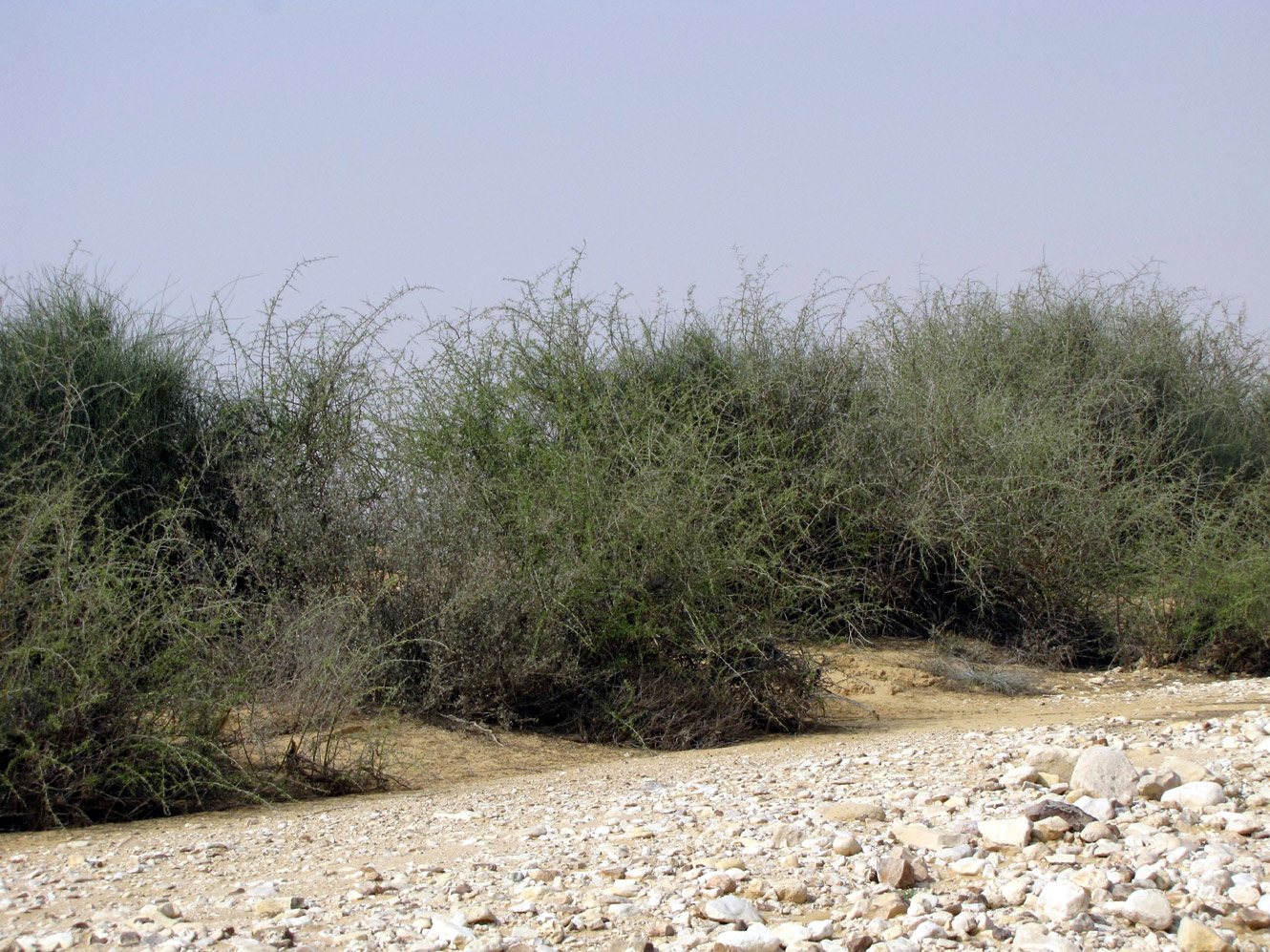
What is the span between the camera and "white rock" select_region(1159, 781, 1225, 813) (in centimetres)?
419

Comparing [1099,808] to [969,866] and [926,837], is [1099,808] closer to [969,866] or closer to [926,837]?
[926,837]

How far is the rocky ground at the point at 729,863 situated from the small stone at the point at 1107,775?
0.01 m

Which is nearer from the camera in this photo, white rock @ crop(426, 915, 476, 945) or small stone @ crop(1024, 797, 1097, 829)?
white rock @ crop(426, 915, 476, 945)

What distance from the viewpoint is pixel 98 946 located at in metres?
3.22

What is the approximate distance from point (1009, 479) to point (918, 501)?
2.78 ft

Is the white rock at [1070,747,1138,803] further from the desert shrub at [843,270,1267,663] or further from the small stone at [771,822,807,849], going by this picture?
the desert shrub at [843,270,1267,663]

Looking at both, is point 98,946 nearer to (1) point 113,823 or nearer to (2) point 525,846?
(2) point 525,846

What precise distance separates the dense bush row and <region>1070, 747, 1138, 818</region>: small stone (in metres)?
3.12

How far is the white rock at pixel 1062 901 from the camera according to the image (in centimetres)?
317

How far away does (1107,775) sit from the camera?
4.47 metres

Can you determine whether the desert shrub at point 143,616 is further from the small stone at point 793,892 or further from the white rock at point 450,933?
the small stone at point 793,892

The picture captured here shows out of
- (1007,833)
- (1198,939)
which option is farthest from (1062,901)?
(1007,833)

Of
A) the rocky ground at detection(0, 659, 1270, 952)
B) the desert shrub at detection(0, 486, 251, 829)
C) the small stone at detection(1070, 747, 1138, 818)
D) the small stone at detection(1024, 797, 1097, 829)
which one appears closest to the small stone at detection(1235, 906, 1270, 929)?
the rocky ground at detection(0, 659, 1270, 952)

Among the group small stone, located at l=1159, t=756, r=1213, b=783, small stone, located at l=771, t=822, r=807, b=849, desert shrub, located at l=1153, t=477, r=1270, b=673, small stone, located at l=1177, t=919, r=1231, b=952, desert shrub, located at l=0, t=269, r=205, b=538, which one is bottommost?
small stone, located at l=1177, t=919, r=1231, b=952
